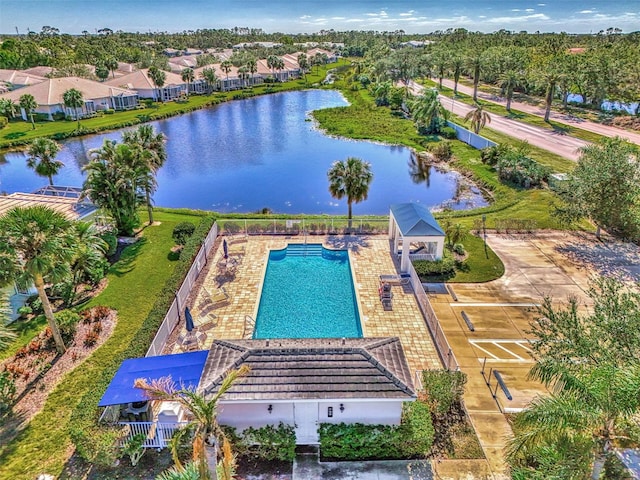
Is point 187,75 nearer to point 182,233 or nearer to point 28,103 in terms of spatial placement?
point 28,103

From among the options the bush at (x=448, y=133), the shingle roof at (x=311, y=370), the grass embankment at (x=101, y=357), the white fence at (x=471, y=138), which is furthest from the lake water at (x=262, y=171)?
the shingle roof at (x=311, y=370)

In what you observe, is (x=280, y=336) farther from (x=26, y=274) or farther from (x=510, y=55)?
(x=510, y=55)

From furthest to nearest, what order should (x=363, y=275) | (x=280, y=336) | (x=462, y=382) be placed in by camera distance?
(x=363, y=275) → (x=280, y=336) → (x=462, y=382)

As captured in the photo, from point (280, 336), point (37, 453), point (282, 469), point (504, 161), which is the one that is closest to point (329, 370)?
point (282, 469)

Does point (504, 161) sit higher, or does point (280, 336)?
point (504, 161)

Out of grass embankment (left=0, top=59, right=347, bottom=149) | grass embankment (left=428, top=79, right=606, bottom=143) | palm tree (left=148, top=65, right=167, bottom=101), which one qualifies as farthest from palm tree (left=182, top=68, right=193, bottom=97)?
grass embankment (left=428, top=79, right=606, bottom=143)

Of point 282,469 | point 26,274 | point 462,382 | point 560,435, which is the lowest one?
point 282,469

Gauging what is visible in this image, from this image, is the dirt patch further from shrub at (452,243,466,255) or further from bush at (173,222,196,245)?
shrub at (452,243,466,255)
